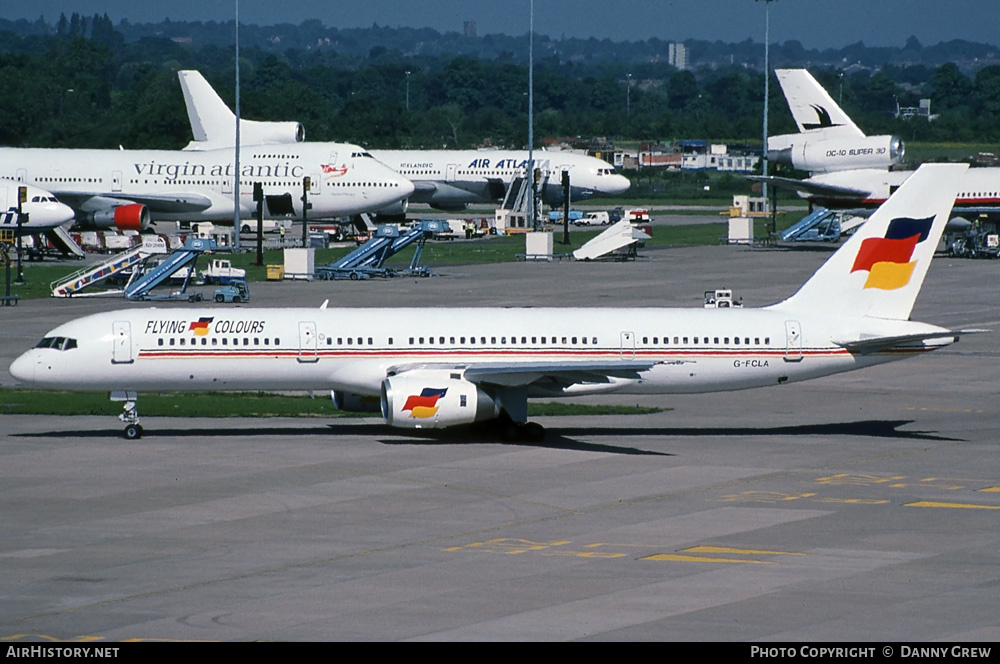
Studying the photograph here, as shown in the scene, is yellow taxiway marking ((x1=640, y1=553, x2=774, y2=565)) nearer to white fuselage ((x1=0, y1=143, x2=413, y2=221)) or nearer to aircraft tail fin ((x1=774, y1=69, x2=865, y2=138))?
white fuselage ((x1=0, y1=143, x2=413, y2=221))

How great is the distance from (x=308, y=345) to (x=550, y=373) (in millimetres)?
7146

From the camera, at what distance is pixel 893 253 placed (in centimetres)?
4488

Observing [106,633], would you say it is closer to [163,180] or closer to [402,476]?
[402,476]

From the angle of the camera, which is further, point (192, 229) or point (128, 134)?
point (128, 134)

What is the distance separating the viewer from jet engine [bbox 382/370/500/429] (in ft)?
134

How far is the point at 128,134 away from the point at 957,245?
10166cm

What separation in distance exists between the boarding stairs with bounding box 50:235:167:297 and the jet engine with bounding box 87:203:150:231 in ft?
59.7

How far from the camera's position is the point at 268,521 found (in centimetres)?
3266

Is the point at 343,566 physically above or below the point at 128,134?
below

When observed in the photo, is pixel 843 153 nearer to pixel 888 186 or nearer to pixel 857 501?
pixel 888 186

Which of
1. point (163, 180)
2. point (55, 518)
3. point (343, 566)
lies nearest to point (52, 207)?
point (163, 180)

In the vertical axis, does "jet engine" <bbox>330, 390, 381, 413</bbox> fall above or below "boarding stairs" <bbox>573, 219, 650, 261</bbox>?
below

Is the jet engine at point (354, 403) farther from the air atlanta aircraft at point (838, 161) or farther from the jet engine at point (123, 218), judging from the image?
the jet engine at point (123, 218)

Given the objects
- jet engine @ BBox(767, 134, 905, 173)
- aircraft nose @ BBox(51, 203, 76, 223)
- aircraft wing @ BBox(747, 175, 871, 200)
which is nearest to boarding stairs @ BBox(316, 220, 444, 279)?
aircraft nose @ BBox(51, 203, 76, 223)
